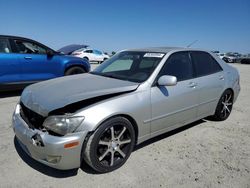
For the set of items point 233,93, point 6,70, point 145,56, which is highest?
point 145,56

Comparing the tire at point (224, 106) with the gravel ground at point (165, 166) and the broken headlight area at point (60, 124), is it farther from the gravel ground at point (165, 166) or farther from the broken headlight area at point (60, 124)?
the broken headlight area at point (60, 124)

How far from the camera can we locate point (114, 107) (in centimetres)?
257

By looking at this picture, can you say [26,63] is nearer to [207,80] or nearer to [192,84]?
[192,84]

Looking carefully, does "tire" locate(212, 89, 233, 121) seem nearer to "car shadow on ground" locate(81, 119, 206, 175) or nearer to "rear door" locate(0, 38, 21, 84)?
"car shadow on ground" locate(81, 119, 206, 175)

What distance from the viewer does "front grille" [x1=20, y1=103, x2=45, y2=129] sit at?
2553 millimetres

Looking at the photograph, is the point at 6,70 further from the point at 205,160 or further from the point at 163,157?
the point at 205,160

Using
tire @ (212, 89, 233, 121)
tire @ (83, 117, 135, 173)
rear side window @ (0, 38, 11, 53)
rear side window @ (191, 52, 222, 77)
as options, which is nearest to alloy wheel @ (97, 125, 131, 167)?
tire @ (83, 117, 135, 173)

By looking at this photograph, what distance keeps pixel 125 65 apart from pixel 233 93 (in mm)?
2410

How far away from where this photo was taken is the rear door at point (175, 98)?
121 inches

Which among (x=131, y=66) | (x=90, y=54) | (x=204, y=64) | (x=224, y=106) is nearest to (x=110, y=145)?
(x=131, y=66)

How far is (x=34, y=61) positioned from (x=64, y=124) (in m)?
4.48

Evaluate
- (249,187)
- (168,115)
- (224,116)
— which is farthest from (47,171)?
(224,116)

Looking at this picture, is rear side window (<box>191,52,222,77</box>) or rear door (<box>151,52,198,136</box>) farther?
rear side window (<box>191,52,222,77</box>)

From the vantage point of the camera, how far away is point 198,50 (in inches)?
162
